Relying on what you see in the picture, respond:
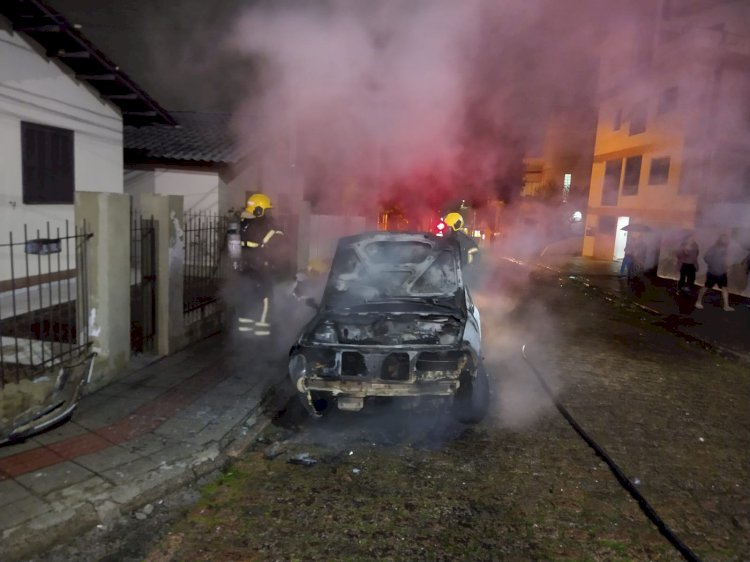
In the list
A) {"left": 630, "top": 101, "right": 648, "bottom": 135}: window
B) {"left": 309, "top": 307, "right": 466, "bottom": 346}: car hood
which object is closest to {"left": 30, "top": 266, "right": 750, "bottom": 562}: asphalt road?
{"left": 309, "top": 307, "right": 466, "bottom": 346}: car hood

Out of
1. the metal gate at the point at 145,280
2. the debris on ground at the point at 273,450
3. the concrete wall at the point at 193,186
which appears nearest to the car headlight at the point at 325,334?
the debris on ground at the point at 273,450

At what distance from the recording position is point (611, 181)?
21.9 metres

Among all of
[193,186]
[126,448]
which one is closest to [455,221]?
[193,186]

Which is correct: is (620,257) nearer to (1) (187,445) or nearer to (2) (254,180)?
(2) (254,180)

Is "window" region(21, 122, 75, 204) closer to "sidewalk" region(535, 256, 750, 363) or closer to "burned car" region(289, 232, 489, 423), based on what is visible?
"burned car" region(289, 232, 489, 423)

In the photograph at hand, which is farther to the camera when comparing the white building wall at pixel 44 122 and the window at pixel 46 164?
the window at pixel 46 164

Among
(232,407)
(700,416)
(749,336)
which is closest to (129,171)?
(232,407)

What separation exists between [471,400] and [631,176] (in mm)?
18453

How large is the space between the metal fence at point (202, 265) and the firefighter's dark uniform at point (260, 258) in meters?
0.38

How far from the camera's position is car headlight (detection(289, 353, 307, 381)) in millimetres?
4469

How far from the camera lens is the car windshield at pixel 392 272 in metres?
5.21

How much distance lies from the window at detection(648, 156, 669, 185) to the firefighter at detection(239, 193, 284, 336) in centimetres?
1416

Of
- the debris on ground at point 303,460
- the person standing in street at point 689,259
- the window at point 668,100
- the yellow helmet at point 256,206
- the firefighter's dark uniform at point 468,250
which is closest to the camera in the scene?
the debris on ground at point 303,460

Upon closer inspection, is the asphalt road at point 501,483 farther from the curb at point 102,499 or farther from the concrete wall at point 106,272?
the concrete wall at point 106,272
